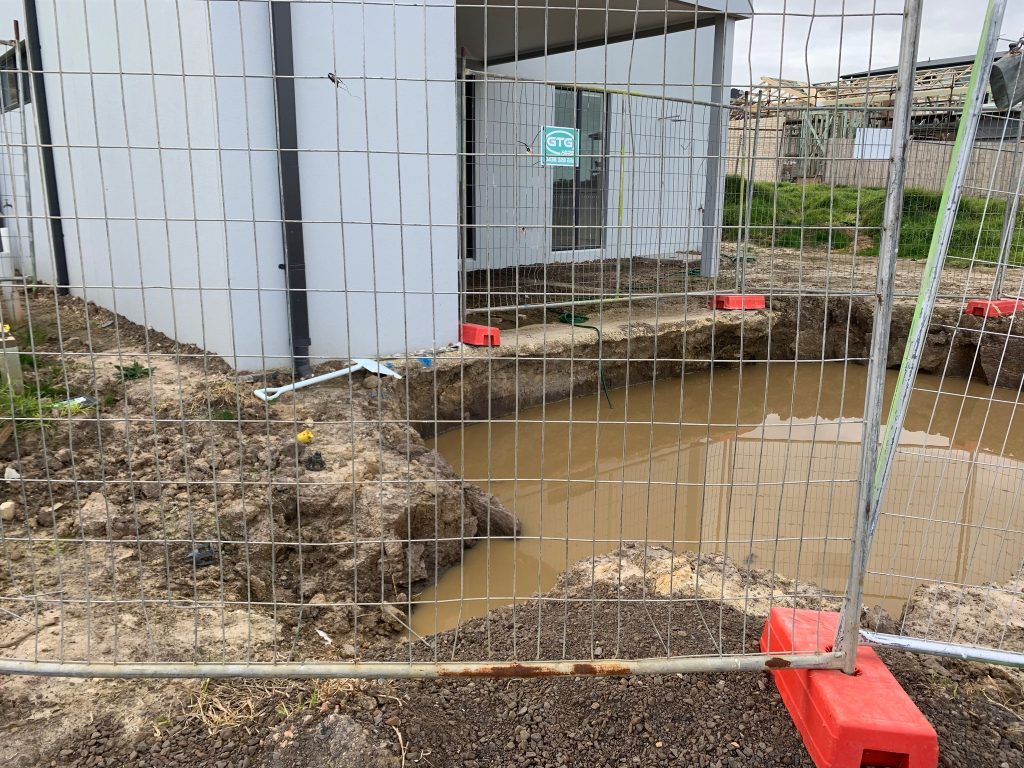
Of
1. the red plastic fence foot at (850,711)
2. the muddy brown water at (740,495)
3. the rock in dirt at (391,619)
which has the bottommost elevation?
the muddy brown water at (740,495)

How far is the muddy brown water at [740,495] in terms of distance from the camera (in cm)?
420

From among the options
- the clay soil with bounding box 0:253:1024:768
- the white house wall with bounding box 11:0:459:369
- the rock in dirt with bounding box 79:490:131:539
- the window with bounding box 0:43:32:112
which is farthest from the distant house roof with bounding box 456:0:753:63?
the rock in dirt with bounding box 79:490:131:539

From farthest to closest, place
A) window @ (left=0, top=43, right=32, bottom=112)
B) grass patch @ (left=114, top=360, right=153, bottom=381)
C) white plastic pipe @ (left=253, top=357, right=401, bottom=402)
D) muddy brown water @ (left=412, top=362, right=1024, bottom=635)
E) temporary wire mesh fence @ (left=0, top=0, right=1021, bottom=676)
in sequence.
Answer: window @ (left=0, top=43, right=32, bottom=112)
grass patch @ (left=114, top=360, right=153, bottom=381)
white plastic pipe @ (left=253, top=357, right=401, bottom=402)
muddy brown water @ (left=412, top=362, right=1024, bottom=635)
temporary wire mesh fence @ (left=0, top=0, right=1021, bottom=676)

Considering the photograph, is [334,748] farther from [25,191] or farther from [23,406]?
[25,191]

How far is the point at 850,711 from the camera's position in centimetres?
215

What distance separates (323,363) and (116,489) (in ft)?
7.22

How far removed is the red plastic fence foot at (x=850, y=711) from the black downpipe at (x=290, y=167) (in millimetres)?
3699

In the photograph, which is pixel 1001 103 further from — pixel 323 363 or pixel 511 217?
pixel 511 217

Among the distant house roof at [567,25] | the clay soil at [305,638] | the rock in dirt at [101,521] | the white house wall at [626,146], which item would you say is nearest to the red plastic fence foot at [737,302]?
the white house wall at [626,146]

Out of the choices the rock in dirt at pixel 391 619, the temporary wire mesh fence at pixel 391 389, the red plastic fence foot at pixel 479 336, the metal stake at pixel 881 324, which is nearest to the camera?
the metal stake at pixel 881 324

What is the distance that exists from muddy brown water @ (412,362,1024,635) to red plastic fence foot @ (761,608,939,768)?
781mm

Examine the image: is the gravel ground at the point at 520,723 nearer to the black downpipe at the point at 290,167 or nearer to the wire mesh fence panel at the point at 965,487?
the wire mesh fence panel at the point at 965,487

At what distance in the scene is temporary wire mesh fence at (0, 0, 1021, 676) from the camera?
269 centimetres

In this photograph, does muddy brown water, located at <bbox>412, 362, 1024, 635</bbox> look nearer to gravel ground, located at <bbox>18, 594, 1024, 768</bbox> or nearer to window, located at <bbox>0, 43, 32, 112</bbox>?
gravel ground, located at <bbox>18, 594, 1024, 768</bbox>
